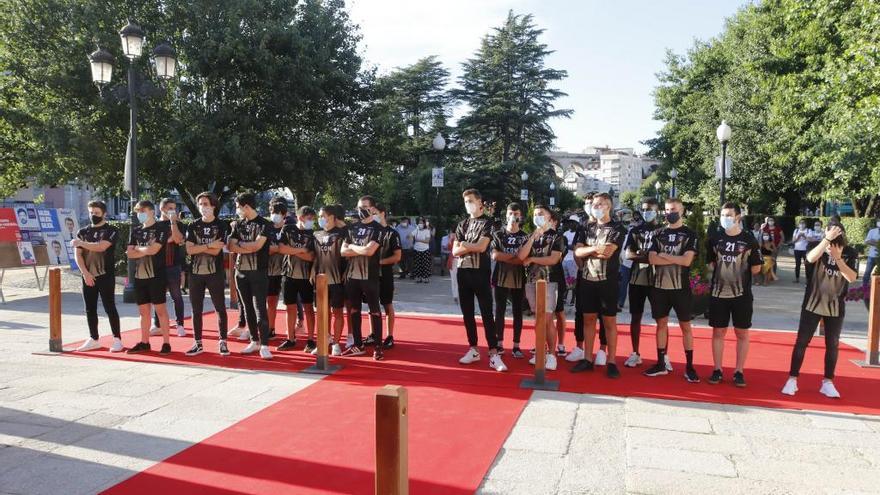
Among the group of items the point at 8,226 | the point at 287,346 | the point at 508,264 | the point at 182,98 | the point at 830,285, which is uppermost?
the point at 182,98

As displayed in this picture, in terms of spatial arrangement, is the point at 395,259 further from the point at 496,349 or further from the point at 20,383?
the point at 20,383

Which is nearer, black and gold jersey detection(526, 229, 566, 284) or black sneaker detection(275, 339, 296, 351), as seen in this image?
black and gold jersey detection(526, 229, 566, 284)

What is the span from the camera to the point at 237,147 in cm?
1717

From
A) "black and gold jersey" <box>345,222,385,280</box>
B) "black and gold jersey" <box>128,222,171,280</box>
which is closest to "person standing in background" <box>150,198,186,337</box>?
"black and gold jersey" <box>128,222,171,280</box>

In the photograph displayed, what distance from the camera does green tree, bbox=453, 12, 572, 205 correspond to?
3672cm

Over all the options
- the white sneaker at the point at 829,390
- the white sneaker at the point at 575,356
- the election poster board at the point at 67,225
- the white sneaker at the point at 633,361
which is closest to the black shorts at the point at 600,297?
the white sneaker at the point at 633,361

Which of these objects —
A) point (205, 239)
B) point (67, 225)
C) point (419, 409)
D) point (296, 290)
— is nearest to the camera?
point (419, 409)

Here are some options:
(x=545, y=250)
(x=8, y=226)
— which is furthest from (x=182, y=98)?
(x=545, y=250)

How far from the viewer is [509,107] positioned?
122ft

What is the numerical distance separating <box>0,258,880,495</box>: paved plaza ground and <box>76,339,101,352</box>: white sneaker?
18.9 inches

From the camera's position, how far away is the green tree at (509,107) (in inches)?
1446

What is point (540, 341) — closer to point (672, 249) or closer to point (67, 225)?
point (672, 249)

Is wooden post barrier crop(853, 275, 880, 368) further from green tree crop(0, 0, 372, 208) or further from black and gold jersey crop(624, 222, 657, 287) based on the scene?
green tree crop(0, 0, 372, 208)

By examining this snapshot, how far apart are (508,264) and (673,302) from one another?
1.84 m
